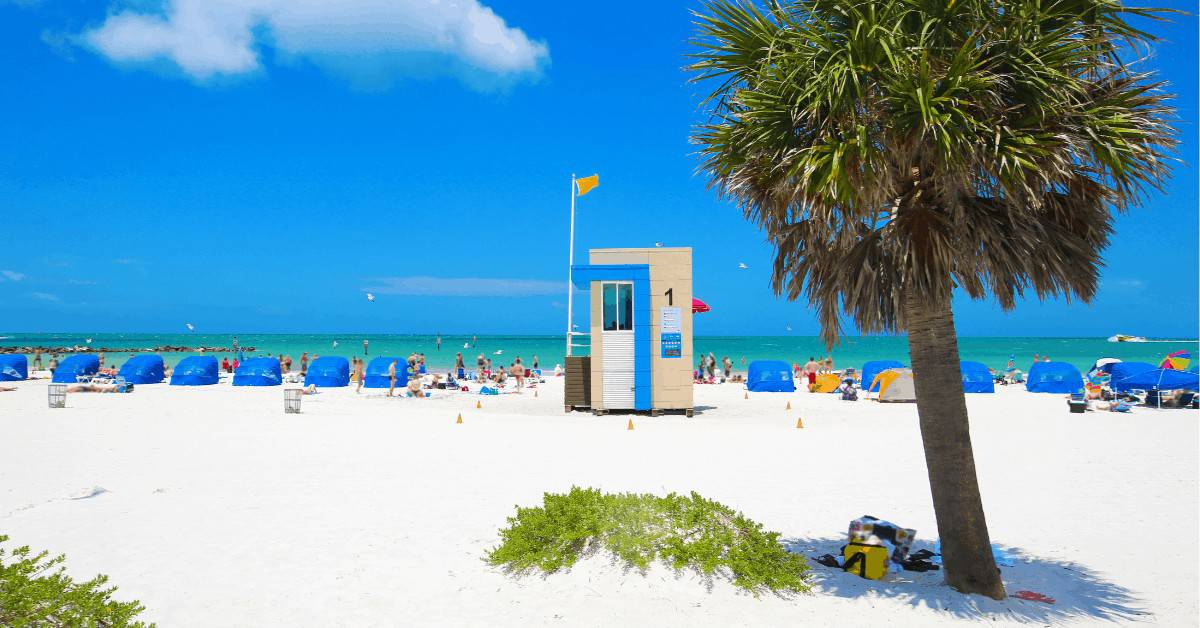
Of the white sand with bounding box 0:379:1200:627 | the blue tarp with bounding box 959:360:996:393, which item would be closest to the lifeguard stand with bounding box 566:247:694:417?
the white sand with bounding box 0:379:1200:627

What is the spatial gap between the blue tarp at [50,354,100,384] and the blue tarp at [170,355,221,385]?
4037 millimetres

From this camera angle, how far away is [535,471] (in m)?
11.1

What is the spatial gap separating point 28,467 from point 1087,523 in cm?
1523

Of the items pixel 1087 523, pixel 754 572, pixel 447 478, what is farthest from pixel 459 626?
pixel 1087 523

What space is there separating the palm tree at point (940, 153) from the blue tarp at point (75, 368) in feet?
111

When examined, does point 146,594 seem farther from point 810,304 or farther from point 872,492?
point 872,492

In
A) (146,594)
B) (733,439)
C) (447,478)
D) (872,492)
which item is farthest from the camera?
(733,439)

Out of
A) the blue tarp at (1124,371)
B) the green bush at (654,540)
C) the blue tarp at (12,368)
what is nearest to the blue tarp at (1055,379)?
the blue tarp at (1124,371)

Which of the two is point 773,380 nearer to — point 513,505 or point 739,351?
point 513,505

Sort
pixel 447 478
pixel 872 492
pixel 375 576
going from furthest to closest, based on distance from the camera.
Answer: pixel 447 478 < pixel 872 492 < pixel 375 576

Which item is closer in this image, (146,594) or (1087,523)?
(146,594)

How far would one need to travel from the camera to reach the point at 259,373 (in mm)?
30250

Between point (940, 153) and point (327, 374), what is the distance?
29.7 meters

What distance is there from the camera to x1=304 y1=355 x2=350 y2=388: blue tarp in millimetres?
30375
